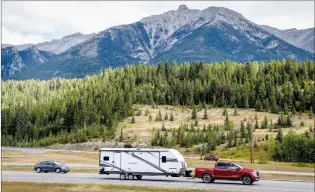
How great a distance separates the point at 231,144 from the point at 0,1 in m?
129

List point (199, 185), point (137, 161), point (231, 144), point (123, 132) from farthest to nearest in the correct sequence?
1. point (123, 132)
2. point (231, 144)
3. point (137, 161)
4. point (199, 185)

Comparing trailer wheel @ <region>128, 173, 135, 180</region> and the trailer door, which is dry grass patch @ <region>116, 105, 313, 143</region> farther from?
trailer wheel @ <region>128, 173, 135, 180</region>

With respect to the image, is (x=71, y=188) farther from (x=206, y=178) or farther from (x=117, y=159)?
(x=206, y=178)

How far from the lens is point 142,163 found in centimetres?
4981

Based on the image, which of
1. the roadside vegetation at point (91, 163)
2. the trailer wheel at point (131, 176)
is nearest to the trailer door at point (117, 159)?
the trailer wheel at point (131, 176)

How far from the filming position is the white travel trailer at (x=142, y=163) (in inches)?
1933

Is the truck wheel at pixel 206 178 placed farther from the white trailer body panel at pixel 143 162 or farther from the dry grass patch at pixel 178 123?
the dry grass patch at pixel 178 123

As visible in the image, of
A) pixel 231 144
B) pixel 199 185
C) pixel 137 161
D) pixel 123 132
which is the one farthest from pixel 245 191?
pixel 123 132

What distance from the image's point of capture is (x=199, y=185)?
42.8 m

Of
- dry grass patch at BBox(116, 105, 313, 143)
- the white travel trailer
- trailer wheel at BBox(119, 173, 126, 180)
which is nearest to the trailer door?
the white travel trailer

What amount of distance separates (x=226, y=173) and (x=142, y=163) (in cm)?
1058

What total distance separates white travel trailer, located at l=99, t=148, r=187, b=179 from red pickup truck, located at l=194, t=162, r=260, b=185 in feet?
11.0

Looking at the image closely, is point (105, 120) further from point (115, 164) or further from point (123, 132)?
point (115, 164)

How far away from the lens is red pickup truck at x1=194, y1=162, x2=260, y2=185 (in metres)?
45.5
